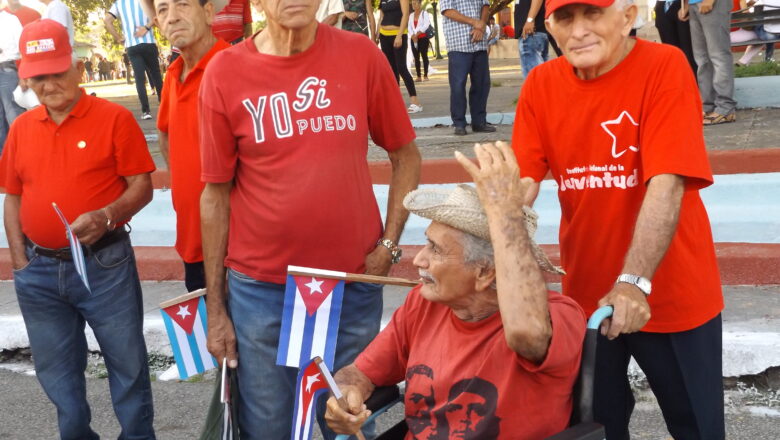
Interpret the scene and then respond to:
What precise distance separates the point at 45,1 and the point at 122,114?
254 inches

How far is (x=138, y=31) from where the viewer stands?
1095 cm

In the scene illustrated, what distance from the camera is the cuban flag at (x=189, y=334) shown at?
3434mm

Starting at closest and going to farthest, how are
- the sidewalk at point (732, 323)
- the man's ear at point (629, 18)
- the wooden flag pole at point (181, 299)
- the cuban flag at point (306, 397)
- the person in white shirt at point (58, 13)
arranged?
the man's ear at point (629, 18)
the cuban flag at point (306, 397)
the wooden flag pole at point (181, 299)
the sidewalk at point (732, 323)
the person in white shirt at point (58, 13)

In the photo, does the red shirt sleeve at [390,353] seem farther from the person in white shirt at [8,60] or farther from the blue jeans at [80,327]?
the person in white shirt at [8,60]

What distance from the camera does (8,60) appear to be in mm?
8891

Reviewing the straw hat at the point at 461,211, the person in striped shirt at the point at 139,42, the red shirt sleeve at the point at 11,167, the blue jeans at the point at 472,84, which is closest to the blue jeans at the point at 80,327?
the red shirt sleeve at the point at 11,167

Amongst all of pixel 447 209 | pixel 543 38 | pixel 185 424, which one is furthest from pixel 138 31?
pixel 447 209

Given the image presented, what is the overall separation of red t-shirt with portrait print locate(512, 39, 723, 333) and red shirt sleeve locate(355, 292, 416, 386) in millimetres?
560

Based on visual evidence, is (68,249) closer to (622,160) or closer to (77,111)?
(77,111)

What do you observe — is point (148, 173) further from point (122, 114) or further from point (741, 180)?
point (741, 180)

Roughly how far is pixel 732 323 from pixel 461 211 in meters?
2.89

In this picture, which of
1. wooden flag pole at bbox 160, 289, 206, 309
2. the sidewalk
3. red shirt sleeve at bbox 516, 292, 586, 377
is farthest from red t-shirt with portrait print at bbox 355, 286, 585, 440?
the sidewalk

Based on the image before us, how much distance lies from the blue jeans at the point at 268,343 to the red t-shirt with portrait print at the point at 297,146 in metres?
0.08

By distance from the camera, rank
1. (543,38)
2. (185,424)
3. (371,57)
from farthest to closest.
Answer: (543,38), (185,424), (371,57)
